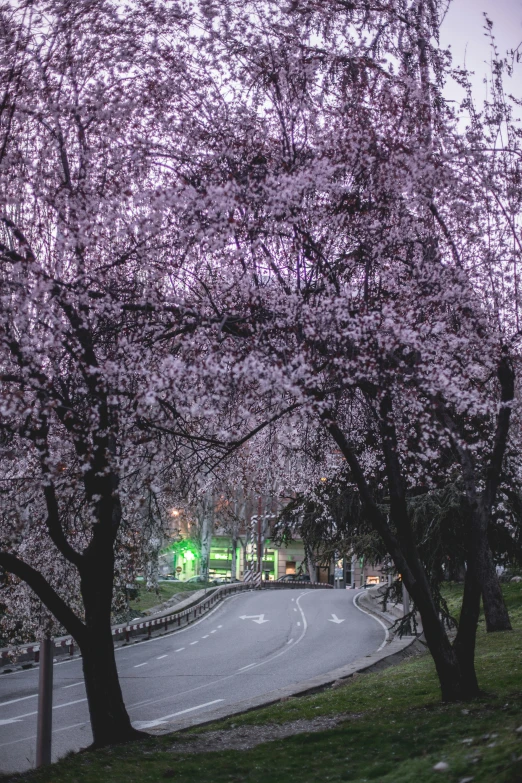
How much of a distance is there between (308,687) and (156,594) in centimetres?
2037

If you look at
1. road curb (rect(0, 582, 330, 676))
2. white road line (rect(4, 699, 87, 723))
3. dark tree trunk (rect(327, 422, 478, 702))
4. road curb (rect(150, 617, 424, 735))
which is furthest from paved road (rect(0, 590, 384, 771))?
dark tree trunk (rect(327, 422, 478, 702))

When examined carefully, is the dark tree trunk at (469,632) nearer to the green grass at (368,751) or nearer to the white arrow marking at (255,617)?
the green grass at (368,751)

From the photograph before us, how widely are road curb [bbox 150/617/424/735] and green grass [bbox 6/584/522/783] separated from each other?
591mm

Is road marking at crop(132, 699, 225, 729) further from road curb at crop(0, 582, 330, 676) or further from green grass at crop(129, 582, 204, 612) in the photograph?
green grass at crop(129, 582, 204, 612)

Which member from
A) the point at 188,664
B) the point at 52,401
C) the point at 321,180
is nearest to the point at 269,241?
the point at 321,180

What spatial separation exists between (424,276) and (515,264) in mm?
1391

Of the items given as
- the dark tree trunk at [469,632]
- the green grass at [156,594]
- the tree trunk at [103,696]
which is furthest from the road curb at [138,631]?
A: the dark tree trunk at [469,632]

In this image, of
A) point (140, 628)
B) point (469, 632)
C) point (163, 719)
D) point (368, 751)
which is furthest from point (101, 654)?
point (140, 628)

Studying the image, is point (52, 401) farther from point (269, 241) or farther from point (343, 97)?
point (343, 97)

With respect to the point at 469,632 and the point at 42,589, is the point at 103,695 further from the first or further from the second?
the point at 469,632

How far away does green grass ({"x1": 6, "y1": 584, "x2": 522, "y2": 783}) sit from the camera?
6156mm

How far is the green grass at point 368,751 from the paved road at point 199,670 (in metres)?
3.71

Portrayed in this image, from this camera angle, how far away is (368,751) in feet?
25.9

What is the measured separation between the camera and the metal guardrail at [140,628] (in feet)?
75.8
